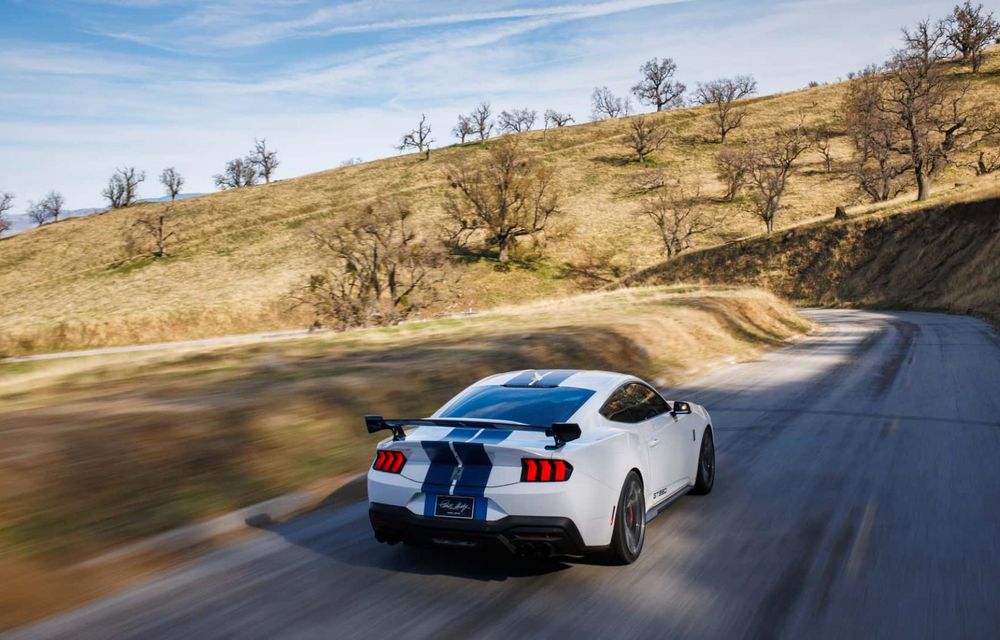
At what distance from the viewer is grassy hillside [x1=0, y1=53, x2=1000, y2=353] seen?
50438 millimetres

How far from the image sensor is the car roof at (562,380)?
6252mm

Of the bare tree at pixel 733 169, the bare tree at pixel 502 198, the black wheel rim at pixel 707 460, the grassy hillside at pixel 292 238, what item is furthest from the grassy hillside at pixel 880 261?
the black wheel rim at pixel 707 460

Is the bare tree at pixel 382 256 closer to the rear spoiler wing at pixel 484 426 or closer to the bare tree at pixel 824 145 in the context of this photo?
the rear spoiler wing at pixel 484 426

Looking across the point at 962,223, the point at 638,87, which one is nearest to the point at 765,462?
the point at 962,223

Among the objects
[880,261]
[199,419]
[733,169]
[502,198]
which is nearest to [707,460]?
[199,419]

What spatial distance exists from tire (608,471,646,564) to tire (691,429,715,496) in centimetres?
165

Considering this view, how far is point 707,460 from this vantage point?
7.47 m

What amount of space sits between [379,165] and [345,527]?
311ft

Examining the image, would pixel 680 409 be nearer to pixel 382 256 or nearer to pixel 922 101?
pixel 382 256

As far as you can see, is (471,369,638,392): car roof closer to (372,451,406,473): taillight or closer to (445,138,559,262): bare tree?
(372,451,406,473): taillight

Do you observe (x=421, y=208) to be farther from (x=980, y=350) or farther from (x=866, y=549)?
(x=866, y=549)

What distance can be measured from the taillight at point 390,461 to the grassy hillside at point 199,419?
81.8 inches

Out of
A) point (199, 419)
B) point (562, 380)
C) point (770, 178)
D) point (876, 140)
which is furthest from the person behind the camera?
point (770, 178)

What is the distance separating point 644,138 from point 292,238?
138 feet
